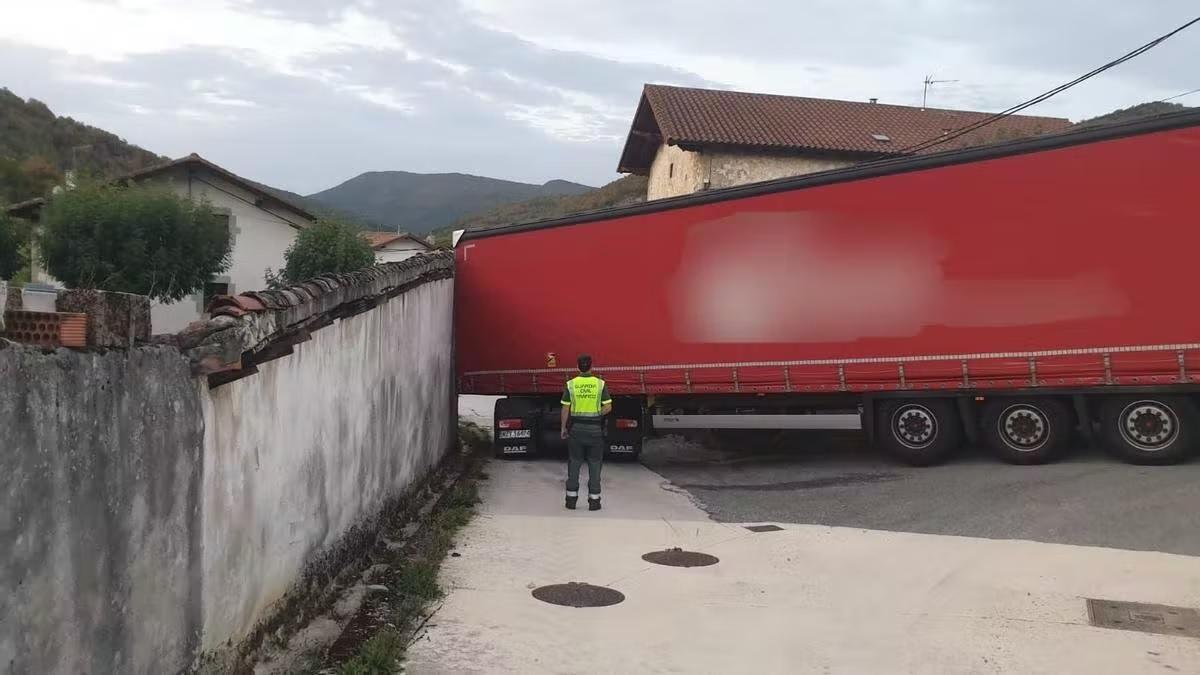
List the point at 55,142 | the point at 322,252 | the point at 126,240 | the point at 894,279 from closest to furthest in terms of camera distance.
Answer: the point at 894,279
the point at 126,240
the point at 322,252
the point at 55,142

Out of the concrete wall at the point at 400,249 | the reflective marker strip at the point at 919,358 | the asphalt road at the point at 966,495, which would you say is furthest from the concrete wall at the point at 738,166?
the concrete wall at the point at 400,249

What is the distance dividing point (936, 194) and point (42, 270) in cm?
2961

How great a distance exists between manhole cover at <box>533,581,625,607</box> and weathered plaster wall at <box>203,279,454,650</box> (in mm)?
1577

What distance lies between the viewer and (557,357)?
14258 millimetres

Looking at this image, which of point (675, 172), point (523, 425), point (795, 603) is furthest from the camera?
point (675, 172)

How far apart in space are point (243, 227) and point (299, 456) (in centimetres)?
3239

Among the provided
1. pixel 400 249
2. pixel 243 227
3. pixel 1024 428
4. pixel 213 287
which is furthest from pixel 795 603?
pixel 400 249

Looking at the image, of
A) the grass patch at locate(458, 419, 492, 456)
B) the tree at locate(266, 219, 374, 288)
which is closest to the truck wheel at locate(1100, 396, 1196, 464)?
the grass patch at locate(458, 419, 492, 456)

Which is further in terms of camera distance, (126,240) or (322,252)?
(322,252)

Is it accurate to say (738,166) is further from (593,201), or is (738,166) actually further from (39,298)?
(593,201)

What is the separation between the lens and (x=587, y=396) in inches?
430

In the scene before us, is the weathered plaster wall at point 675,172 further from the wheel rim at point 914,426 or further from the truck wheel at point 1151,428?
the truck wheel at point 1151,428

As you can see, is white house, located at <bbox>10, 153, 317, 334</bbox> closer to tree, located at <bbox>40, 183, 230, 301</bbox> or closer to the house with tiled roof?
tree, located at <bbox>40, 183, 230, 301</bbox>

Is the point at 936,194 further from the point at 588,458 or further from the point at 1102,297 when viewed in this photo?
the point at 588,458
